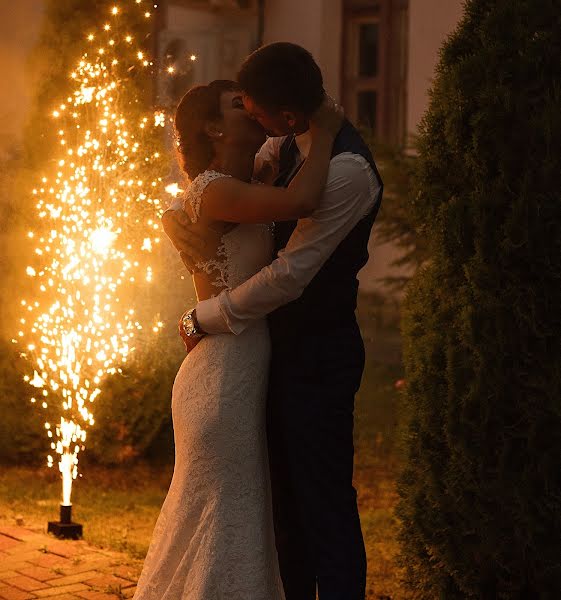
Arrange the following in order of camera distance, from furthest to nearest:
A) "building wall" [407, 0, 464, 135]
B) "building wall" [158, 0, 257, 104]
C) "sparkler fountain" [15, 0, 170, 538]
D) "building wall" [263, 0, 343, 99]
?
1. "building wall" [263, 0, 343, 99]
2. "building wall" [158, 0, 257, 104]
3. "building wall" [407, 0, 464, 135]
4. "sparkler fountain" [15, 0, 170, 538]

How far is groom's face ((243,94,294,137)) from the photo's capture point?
126 inches

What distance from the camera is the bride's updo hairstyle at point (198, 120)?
337 cm

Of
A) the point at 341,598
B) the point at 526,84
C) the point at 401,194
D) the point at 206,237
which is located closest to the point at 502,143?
the point at 526,84

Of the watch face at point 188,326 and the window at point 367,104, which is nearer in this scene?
the watch face at point 188,326

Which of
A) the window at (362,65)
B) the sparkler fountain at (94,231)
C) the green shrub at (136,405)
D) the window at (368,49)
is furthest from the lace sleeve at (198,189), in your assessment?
the window at (368,49)

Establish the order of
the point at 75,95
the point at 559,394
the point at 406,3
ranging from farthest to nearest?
the point at 406,3 → the point at 75,95 → the point at 559,394

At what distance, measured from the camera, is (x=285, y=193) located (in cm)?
317

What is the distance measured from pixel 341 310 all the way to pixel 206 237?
469 millimetres

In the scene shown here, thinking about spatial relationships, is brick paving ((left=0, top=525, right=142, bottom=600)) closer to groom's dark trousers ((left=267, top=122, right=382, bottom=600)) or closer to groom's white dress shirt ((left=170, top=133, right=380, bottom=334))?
groom's dark trousers ((left=267, top=122, right=382, bottom=600))

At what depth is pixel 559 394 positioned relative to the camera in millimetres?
3658

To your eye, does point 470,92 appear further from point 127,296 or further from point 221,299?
point 127,296

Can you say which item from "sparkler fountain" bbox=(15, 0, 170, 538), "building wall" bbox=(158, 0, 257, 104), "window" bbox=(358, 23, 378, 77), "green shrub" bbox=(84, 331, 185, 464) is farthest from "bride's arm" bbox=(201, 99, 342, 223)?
"window" bbox=(358, 23, 378, 77)

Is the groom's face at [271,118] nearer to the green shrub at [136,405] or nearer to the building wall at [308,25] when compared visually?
the green shrub at [136,405]

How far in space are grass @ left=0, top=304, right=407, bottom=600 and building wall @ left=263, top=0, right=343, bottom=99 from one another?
660 cm
